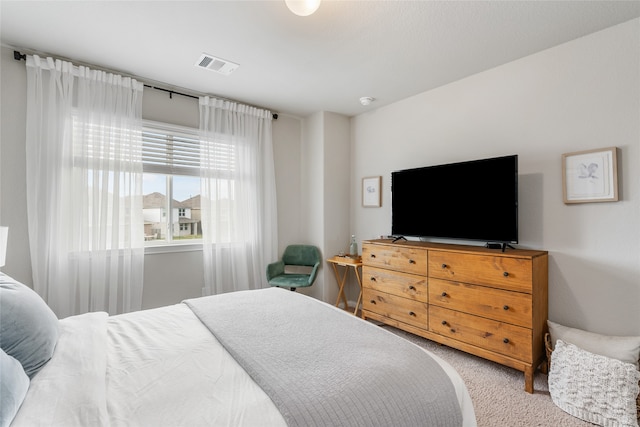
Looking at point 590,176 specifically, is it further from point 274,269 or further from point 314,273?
point 274,269

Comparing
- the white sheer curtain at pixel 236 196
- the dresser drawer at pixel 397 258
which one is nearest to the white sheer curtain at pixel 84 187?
the white sheer curtain at pixel 236 196

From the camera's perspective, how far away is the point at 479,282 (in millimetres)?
2309

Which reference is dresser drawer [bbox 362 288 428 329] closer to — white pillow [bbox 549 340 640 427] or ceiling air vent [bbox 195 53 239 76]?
white pillow [bbox 549 340 640 427]

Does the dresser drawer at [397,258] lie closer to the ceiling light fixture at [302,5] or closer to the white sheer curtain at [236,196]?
the white sheer curtain at [236,196]

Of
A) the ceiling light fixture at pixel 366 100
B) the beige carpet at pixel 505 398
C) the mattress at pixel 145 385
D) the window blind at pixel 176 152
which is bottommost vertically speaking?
the beige carpet at pixel 505 398

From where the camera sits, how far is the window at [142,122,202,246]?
3.14m

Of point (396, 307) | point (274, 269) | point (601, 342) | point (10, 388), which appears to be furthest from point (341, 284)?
point (10, 388)

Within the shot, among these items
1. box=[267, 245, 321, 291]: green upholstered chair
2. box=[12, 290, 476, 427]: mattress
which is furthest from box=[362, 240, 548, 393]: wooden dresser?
box=[12, 290, 476, 427]: mattress

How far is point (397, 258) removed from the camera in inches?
113

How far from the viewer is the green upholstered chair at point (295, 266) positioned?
3494mm

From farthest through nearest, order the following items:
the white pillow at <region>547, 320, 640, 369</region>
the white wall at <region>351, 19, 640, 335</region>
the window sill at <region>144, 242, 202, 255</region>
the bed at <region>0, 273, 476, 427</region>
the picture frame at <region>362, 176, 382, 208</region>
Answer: the picture frame at <region>362, 176, 382, 208</region>
the window sill at <region>144, 242, 202, 255</region>
the white wall at <region>351, 19, 640, 335</region>
the white pillow at <region>547, 320, 640, 369</region>
the bed at <region>0, 273, 476, 427</region>

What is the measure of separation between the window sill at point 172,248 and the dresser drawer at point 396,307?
1982 mm

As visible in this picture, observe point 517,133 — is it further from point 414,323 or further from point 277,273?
point 277,273

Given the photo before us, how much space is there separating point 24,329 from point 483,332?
2.71m
